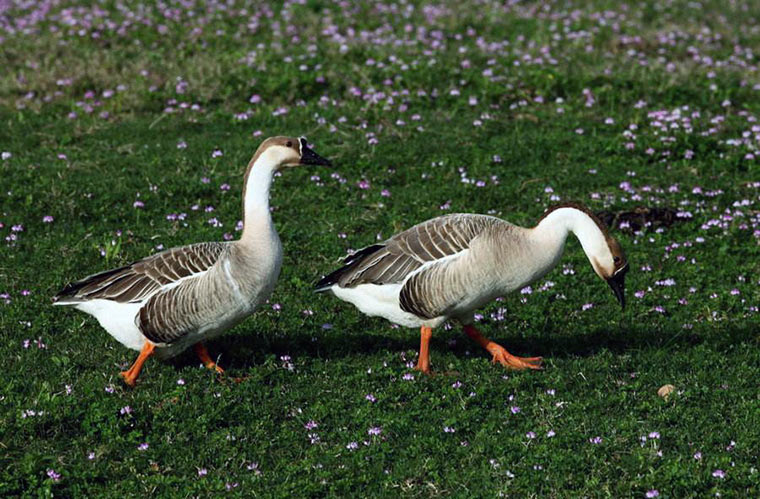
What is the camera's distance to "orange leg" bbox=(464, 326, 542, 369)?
7859 millimetres

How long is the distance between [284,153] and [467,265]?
165cm

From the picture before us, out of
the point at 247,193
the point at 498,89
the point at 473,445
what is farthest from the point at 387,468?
the point at 498,89

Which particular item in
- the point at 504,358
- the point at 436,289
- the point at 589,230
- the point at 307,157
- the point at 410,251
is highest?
the point at 307,157

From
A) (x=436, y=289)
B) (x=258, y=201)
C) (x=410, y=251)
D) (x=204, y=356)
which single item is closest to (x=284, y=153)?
(x=258, y=201)

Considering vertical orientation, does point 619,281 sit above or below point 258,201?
below

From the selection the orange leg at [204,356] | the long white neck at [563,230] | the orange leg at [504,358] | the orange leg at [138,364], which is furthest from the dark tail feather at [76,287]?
the long white neck at [563,230]

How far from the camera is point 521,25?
16.9 metres

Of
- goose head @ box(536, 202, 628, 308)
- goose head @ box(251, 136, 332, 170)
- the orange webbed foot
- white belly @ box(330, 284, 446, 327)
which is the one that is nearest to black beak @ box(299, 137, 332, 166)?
goose head @ box(251, 136, 332, 170)

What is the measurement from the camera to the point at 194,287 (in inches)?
286

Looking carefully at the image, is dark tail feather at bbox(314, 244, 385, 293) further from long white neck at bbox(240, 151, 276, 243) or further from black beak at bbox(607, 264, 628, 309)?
black beak at bbox(607, 264, 628, 309)

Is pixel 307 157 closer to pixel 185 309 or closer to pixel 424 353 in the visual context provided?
pixel 185 309

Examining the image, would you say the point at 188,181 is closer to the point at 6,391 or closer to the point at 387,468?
the point at 6,391

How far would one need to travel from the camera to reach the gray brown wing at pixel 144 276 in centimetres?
736

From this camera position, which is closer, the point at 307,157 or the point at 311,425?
the point at 311,425
